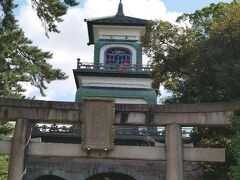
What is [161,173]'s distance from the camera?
2027 centimetres

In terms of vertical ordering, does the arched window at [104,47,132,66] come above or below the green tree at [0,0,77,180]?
above

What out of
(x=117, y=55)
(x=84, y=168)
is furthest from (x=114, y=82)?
(x=84, y=168)

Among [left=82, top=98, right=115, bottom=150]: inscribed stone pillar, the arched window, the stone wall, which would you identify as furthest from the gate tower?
[left=82, top=98, right=115, bottom=150]: inscribed stone pillar

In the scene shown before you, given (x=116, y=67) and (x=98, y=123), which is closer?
(x=98, y=123)

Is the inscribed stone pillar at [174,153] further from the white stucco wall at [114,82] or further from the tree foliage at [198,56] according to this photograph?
the white stucco wall at [114,82]

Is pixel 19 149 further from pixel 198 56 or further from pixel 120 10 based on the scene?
pixel 120 10

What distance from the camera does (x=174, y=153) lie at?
12.2 meters

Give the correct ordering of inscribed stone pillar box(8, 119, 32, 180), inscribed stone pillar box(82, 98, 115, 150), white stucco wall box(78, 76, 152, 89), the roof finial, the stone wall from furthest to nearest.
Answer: the roof finial < white stucco wall box(78, 76, 152, 89) < the stone wall < inscribed stone pillar box(82, 98, 115, 150) < inscribed stone pillar box(8, 119, 32, 180)

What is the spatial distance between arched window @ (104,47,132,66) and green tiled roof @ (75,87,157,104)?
2387mm

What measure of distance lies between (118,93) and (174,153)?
45.7ft

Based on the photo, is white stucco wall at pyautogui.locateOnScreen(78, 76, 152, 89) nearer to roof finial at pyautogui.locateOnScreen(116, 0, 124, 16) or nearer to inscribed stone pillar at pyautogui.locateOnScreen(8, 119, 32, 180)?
roof finial at pyautogui.locateOnScreen(116, 0, 124, 16)

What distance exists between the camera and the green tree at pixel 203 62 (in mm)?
12677

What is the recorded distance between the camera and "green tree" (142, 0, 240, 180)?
499 inches

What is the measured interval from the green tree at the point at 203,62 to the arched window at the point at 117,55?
11104 mm
